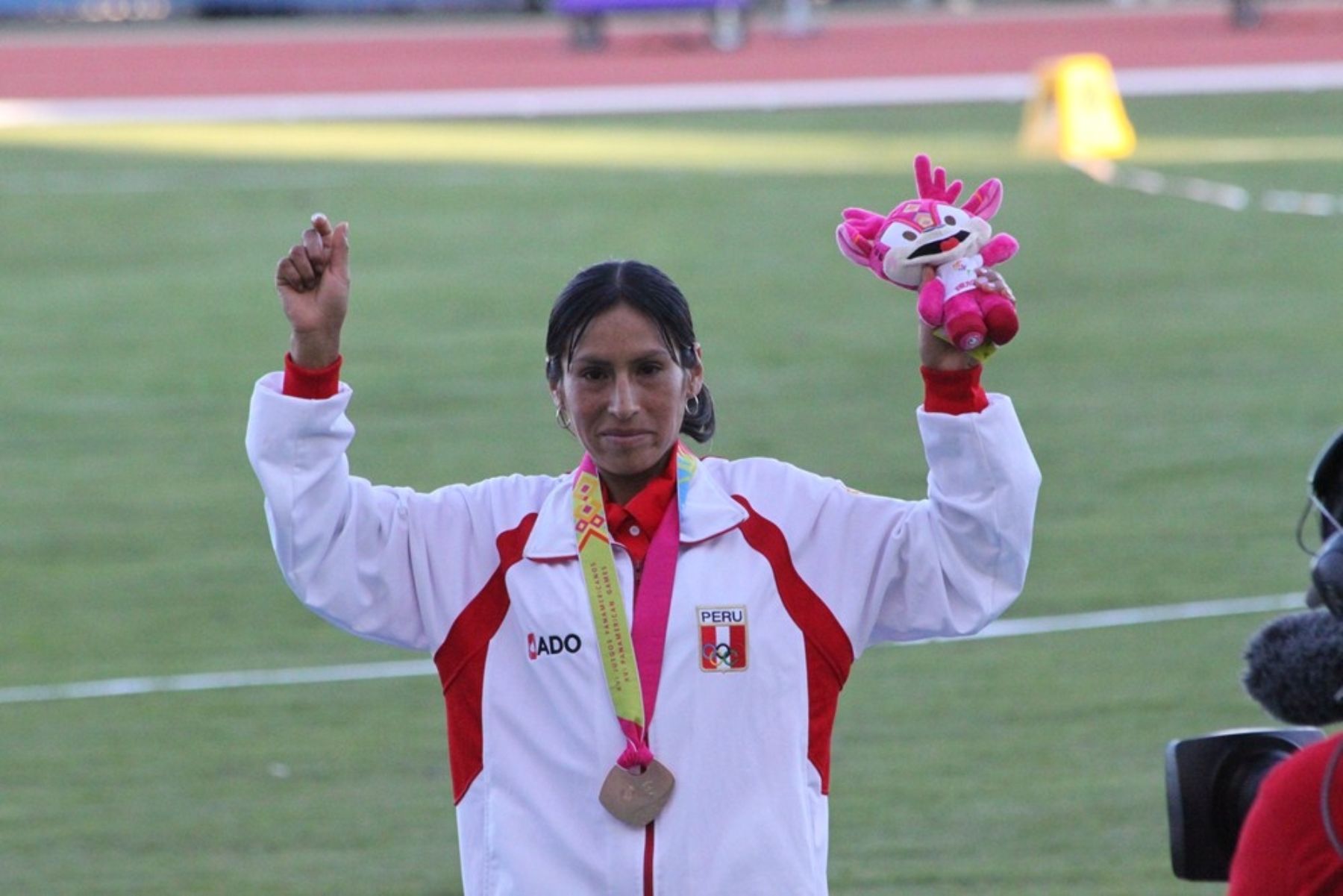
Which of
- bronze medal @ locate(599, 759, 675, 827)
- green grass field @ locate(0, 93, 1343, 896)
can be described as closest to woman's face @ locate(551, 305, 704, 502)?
bronze medal @ locate(599, 759, 675, 827)

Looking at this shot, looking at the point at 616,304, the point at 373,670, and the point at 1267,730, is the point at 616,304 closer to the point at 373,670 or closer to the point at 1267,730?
the point at 1267,730

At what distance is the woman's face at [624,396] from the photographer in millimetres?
3188

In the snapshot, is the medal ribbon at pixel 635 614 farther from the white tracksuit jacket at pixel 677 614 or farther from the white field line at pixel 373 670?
the white field line at pixel 373 670

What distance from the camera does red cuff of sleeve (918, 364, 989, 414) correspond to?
3.06m

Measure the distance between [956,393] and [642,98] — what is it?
70.9 feet

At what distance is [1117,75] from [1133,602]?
19047 mm

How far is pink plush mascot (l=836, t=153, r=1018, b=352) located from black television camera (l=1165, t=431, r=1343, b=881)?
55cm

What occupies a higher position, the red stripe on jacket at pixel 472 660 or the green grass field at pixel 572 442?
the red stripe on jacket at pixel 472 660

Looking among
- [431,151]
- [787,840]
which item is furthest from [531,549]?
[431,151]

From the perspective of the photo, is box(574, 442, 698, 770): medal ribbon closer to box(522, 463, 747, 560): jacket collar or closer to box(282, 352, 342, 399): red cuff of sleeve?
box(522, 463, 747, 560): jacket collar

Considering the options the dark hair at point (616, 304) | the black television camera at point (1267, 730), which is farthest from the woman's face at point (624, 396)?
the black television camera at point (1267, 730)

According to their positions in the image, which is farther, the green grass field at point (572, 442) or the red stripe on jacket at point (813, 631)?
the green grass field at point (572, 442)

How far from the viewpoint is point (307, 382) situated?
3139 millimetres

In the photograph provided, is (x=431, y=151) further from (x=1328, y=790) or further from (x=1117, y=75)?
(x=1328, y=790)
